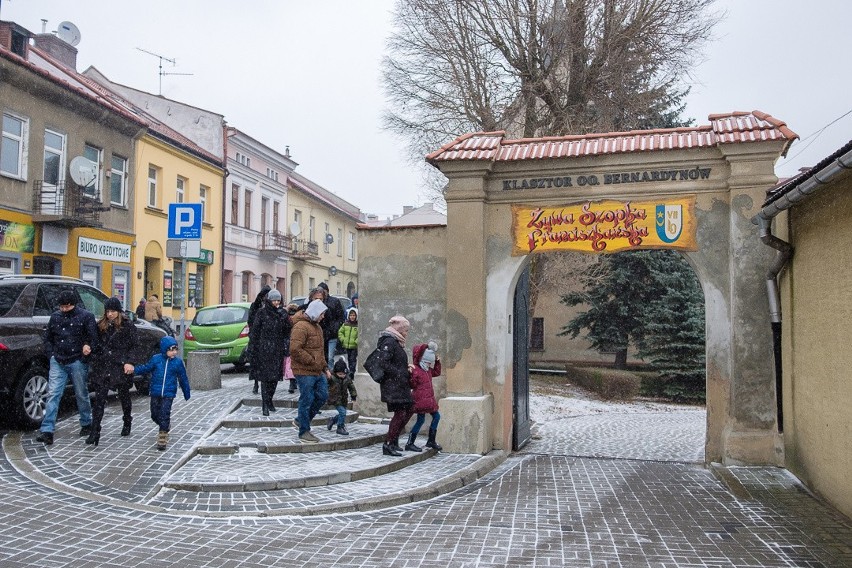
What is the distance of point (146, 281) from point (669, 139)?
19918 millimetres

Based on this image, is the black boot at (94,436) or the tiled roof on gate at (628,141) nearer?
the black boot at (94,436)

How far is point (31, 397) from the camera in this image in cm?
943

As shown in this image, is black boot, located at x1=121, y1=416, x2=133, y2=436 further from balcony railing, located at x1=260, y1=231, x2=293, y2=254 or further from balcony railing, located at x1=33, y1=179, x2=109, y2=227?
balcony railing, located at x1=260, y1=231, x2=293, y2=254

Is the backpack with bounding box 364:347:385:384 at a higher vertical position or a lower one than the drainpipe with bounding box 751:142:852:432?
lower

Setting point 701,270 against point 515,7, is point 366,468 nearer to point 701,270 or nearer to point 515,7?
point 701,270

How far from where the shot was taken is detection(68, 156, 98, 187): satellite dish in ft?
64.5

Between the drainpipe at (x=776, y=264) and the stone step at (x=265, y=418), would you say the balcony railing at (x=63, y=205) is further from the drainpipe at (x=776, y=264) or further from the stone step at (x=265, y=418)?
the drainpipe at (x=776, y=264)

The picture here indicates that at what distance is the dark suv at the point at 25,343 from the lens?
9.12m

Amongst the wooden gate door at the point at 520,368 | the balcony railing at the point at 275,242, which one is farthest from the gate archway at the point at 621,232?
the balcony railing at the point at 275,242

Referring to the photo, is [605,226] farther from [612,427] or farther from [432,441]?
[612,427]

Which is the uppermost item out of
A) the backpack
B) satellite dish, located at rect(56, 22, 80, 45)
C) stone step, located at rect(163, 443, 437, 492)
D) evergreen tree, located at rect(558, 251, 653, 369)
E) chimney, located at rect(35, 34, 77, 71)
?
satellite dish, located at rect(56, 22, 80, 45)

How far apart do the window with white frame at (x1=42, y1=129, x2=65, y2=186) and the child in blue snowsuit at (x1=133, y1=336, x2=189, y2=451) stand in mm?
13346

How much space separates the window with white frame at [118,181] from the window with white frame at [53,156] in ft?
7.48

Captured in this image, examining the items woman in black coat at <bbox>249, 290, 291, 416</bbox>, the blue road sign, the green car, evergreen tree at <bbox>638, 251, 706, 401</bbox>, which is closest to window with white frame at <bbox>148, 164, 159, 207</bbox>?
the green car
